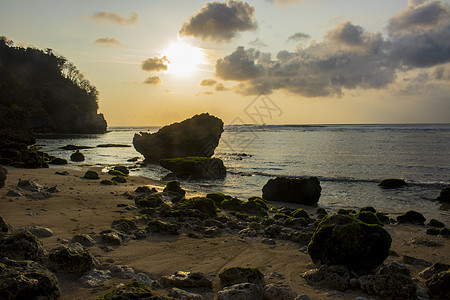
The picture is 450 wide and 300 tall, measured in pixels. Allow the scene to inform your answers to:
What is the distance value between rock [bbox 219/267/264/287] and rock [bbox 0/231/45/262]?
2949mm

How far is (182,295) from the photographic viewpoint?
14.1 feet

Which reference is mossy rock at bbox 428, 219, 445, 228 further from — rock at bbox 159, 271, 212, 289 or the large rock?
the large rock

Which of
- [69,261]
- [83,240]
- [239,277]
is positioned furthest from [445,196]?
[69,261]

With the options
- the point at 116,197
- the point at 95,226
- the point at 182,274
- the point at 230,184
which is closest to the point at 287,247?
the point at 182,274

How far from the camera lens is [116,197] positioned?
505 inches

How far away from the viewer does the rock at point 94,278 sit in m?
4.52

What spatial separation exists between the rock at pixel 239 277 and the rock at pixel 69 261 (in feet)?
7.17

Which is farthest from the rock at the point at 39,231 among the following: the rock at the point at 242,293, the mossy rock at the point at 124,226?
the rock at the point at 242,293

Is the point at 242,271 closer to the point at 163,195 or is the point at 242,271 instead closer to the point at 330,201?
the point at 163,195

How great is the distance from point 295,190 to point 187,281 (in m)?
12.2

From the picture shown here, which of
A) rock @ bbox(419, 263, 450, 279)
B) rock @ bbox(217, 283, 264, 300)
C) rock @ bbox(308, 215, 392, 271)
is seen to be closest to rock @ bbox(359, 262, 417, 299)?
rock @ bbox(308, 215, 392, 271)

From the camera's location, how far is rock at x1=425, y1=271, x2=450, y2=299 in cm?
482

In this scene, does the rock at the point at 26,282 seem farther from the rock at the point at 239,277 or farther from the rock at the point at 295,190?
the rock at the point at 295,190

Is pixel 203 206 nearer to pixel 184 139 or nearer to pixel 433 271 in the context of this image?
pixel 433 271
